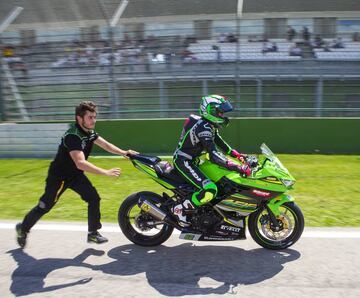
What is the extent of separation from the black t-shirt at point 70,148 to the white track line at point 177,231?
3.27 feet

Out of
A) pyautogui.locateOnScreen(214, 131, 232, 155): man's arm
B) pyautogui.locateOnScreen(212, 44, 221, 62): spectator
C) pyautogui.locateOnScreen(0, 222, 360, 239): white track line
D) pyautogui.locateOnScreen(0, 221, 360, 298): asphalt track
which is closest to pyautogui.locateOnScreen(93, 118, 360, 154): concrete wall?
pyautogui.locateOnScreen(212, 44, 221, 62): spectator

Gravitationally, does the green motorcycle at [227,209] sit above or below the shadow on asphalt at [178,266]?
above

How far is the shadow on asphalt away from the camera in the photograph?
429 cm

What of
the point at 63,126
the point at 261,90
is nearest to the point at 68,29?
the point at 63,126

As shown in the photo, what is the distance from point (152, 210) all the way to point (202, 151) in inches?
35.8

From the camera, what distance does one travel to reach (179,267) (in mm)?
4695

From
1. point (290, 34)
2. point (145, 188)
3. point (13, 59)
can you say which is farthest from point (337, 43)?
point (13, 59)

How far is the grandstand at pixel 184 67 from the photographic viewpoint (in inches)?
467

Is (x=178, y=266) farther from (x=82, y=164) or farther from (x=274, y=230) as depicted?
(x=82, y=164)

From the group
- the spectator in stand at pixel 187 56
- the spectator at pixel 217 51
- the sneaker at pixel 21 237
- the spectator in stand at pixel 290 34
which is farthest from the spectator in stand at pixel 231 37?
the sneaker at pixel 21 237

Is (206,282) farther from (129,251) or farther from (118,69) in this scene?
(118,69)

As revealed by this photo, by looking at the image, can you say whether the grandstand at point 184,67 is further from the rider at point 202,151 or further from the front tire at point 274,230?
the front tire at point 274,230

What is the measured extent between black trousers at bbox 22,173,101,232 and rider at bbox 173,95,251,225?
0.96m

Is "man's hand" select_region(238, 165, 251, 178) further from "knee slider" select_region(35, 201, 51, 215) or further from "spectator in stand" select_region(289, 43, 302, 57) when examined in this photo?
"spectator in stand" select_region(289, 43, 302, 57)
